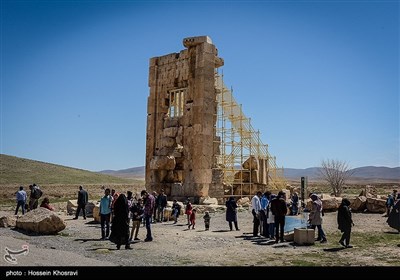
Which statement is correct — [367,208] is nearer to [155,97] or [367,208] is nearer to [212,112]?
[212,112]

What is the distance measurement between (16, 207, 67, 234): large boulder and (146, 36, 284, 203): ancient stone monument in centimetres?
1089

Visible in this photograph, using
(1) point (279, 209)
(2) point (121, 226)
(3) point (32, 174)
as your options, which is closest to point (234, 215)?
(1) point (279, 209)

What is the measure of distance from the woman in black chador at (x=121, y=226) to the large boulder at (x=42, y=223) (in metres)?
3.38

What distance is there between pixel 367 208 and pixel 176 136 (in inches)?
464

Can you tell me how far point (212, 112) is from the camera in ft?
79.6

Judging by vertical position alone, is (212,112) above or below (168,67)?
below

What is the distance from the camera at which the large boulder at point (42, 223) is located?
42.9ft

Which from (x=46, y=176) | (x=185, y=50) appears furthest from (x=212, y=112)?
(x=46, y=176)

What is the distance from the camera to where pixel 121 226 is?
35.3ft

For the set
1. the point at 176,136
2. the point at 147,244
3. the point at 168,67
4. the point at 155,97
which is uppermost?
the point at 168,67

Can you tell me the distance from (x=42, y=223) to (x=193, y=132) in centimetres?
1226

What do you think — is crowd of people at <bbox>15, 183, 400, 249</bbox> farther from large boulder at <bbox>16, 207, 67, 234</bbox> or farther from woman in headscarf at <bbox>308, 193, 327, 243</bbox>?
large boulder at <bbox>16, 207, 67, 234</bbox>

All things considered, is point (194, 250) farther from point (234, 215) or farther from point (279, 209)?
point (234, 215)
